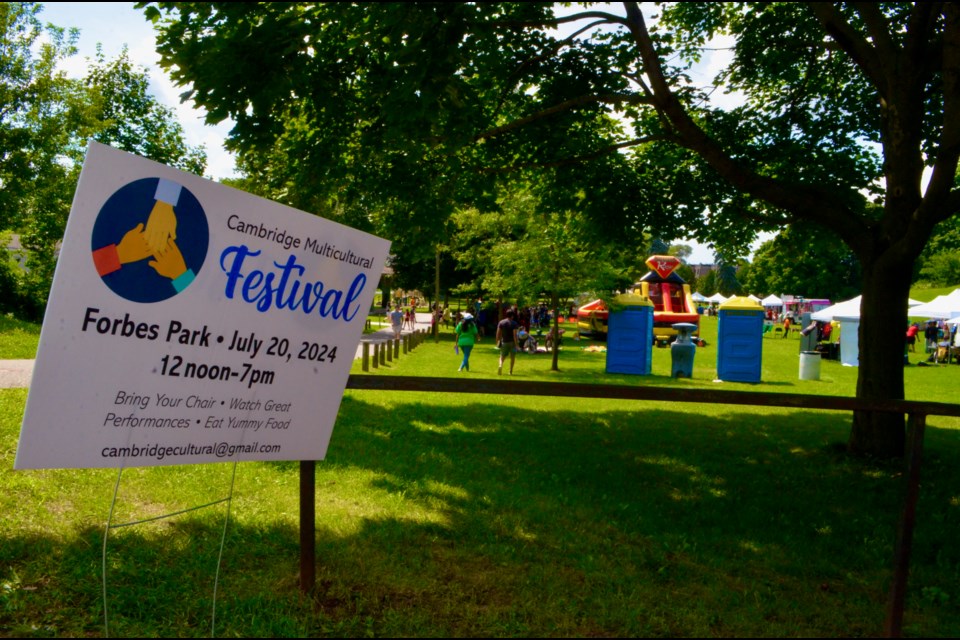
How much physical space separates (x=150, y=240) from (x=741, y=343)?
19.2 meters

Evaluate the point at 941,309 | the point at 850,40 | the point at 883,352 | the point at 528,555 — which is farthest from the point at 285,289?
the point at 941,309

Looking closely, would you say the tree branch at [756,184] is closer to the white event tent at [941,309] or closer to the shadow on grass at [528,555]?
the shadow on grass at [528,555]

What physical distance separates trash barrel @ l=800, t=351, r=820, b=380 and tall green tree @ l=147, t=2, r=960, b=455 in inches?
386

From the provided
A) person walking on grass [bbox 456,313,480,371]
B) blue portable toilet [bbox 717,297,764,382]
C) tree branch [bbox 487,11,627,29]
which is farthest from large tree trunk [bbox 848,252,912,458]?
person walking on grass [bbox 456,313,480,371]

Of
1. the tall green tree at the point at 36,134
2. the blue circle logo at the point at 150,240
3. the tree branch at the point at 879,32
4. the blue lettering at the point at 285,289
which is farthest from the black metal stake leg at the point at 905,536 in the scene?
the tall green tree at the point at 36,134

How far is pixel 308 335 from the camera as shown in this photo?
3791 millimetres

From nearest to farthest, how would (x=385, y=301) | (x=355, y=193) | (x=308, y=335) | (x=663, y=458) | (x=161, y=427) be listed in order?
(x=161, y=427)
(x=308, y=335)
(x=663, y=458)
(x=355, y=193)
(x=385, y=301)

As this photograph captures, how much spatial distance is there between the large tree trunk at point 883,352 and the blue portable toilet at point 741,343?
463 inches

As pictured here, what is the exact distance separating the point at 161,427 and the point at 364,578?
1720 millimetres

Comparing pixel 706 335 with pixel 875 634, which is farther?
pixel 706 335

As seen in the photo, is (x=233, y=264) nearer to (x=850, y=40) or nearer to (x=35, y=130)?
(x=850, y=40)

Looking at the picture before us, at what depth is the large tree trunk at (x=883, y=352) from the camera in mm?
8469

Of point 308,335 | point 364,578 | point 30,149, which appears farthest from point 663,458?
point 30,149

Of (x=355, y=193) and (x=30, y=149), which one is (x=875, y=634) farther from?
(x=30, y=149)
